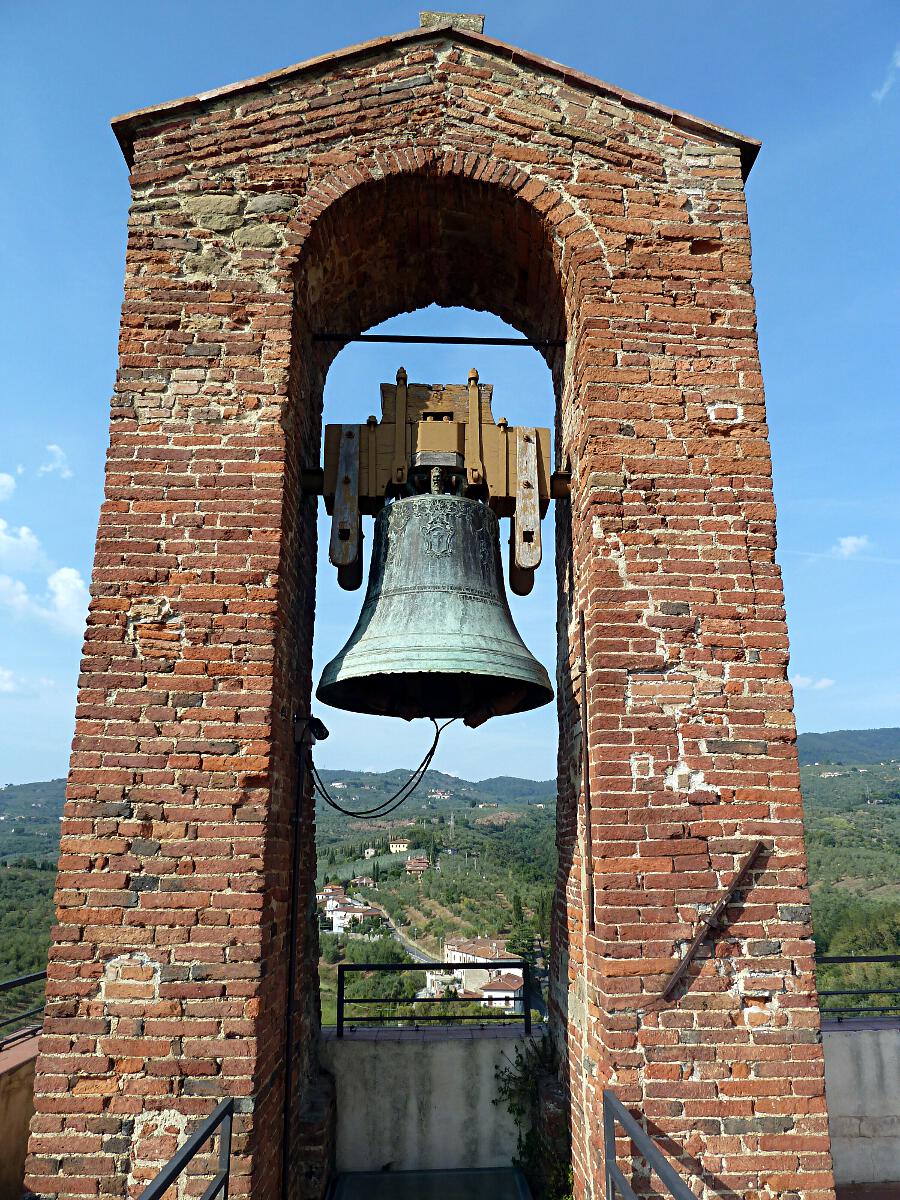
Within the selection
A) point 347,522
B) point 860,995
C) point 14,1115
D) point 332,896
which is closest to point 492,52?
point 347,522

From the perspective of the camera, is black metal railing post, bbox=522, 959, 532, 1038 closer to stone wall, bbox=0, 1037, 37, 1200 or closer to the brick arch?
stone wall, bbox=0, 1037, 37, 1200

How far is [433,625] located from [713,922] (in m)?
1.74

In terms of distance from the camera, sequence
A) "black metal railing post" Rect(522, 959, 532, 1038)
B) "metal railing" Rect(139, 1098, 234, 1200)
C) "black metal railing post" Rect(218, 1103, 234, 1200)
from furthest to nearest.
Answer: "black metal railing post" Rect(522, 959, 532, 1038) < "black metal railing post" Rect(218, 1103, 234, 1200) < "metal railing" Rect(139, 1098, 234, 1200)

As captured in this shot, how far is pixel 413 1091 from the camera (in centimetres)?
496

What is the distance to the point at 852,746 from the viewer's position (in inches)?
4422

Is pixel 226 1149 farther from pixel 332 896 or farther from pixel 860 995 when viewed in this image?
pixel 332 896

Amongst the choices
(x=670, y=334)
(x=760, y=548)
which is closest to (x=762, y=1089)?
(x=760, y=548)

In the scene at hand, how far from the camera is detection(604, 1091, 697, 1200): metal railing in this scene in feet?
Answer: 7.95

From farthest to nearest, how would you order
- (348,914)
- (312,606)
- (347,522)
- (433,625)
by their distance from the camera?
1. (348,914)
2. (312,606)
3. (347,522)
4. (433,625)

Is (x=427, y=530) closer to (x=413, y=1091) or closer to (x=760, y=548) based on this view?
(x=760, y=548)

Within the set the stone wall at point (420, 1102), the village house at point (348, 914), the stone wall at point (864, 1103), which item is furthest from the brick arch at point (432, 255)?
the village house at point (348, 914)

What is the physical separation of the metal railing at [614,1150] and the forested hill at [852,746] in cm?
10163

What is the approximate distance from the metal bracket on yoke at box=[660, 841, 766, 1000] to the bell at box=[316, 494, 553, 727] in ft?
3.79

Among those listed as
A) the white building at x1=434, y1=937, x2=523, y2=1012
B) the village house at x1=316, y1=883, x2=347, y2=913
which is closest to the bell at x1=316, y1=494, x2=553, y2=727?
the white building at x1=434, y1=937, x2=523, y2=1012
